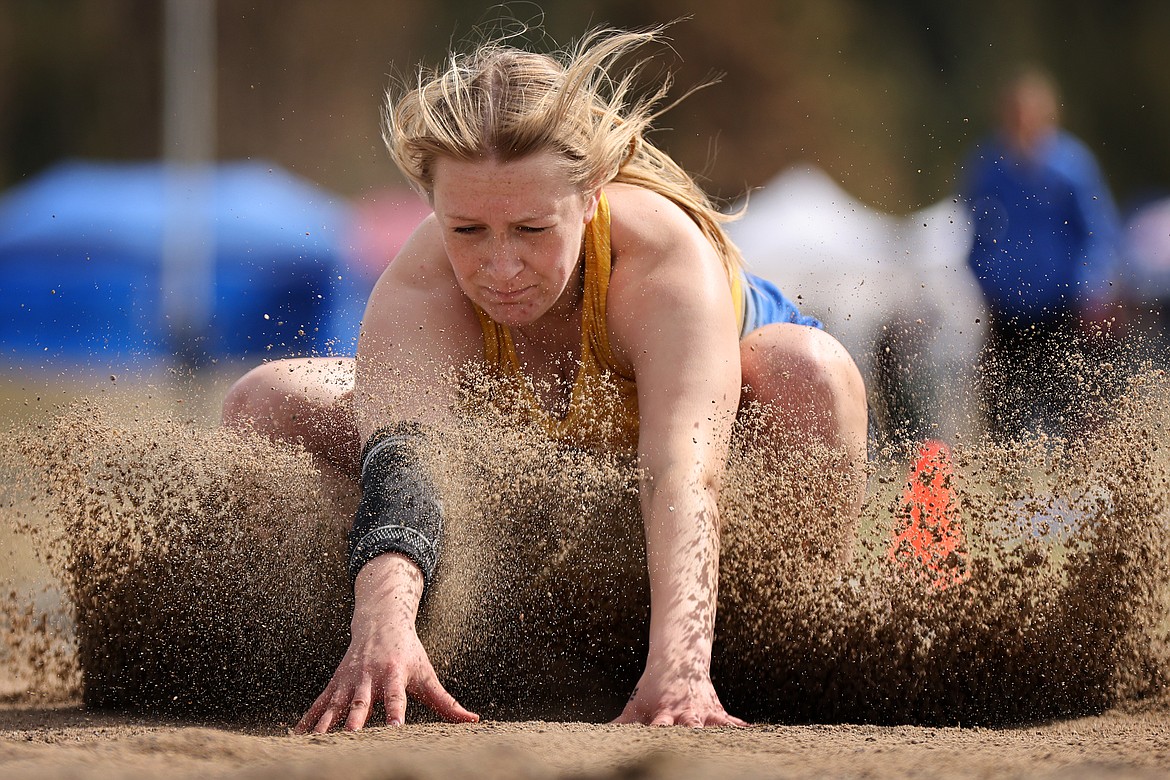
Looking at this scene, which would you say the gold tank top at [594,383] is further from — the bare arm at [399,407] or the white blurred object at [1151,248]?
the white blurred object at [1151,248]

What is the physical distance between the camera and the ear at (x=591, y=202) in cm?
290

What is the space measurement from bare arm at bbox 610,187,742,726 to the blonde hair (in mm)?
215

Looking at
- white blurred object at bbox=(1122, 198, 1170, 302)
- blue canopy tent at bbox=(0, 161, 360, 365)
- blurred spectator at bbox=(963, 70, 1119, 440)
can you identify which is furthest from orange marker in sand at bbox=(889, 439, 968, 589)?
blue canopy tent at bbox=(0, 161, 360, 365)

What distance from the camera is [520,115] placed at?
2.77 metres

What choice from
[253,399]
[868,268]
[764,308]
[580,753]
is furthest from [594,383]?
[868,268]

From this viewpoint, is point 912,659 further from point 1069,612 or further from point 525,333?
point 525,333

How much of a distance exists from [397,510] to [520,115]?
31.8 inches

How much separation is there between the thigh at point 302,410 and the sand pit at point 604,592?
23cm

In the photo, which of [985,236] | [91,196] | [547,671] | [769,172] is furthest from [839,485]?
[769,172]

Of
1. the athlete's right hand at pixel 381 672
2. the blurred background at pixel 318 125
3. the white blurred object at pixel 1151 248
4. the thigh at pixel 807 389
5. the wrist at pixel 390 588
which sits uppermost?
the blurred background at pixel 318 125

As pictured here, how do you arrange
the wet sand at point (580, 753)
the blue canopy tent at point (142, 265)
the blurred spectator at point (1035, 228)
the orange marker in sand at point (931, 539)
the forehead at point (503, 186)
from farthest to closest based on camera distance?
the blue canopy tent at point (142, 265)
the blurred spectator at point (1035, 228)
the orange marker in sand at point (931, 539)
the forehead at point (503, 186)
the wet sand at point (580, 753)

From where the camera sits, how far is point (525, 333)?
122 inches

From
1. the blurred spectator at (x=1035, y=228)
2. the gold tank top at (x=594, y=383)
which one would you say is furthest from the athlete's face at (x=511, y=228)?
the blurred spectator at (x=1035, y=228)

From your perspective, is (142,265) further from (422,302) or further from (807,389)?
(807,389)
